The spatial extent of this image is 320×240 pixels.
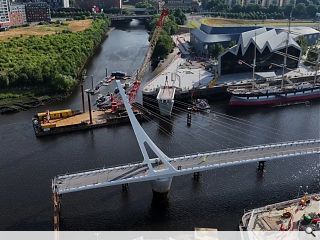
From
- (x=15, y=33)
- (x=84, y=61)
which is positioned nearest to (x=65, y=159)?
(x=84, y=61)

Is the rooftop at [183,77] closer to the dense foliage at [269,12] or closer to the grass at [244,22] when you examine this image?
the grass at [244,22]

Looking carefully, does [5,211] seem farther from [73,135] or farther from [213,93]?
→ [213,93]

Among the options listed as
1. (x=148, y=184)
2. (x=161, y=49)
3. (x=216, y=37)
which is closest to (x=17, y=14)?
(x=161, y=49)

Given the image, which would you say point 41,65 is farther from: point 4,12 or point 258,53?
point 4,12

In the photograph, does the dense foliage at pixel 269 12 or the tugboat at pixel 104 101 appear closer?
the tugboat at pixel 104 101

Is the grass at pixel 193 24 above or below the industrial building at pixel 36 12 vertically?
below

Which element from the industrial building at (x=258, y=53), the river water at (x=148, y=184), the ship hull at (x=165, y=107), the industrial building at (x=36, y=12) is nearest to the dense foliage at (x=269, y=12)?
the industrial building at (x=36, y=12)
